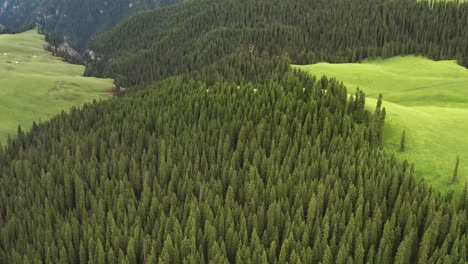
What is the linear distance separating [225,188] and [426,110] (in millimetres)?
43289

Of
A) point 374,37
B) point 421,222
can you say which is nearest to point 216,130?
point 421,222

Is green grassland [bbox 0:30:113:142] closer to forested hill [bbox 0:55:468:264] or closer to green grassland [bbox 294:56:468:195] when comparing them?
forested hill [bbox 0:55:468:264]

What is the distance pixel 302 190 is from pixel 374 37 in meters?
156

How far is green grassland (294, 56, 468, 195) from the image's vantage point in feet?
200

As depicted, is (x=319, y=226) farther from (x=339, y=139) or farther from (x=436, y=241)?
(x=339, y=139)

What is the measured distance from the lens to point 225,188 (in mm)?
65312

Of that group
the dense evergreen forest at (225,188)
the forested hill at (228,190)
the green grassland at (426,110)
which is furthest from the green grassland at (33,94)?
the green grassland at (426,110)

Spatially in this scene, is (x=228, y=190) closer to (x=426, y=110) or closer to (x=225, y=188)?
(x=225, y=188)

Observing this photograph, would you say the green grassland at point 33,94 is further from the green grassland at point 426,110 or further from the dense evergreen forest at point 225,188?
the green grassland at point 426,110

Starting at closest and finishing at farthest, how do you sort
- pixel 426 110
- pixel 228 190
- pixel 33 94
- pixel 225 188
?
pixel 228 190 → pixel 225 188 → pixel 426 110 → pixel 33 94

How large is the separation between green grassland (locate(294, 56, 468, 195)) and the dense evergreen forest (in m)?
3.54

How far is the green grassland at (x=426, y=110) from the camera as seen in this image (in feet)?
200

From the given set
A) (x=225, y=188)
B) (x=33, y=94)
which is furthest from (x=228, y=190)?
(x=33, y=94)

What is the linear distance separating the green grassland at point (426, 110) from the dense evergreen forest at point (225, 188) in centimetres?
354
